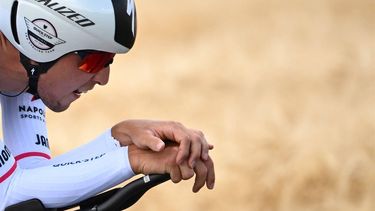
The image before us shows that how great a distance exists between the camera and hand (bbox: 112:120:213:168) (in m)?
3.24

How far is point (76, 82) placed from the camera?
11.2ft

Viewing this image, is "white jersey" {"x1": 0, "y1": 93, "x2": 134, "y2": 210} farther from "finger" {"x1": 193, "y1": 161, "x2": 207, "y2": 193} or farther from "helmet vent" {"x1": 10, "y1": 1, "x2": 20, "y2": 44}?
"helmet vent" {"x1": 10, "y1": 1, "x2": 20, "y2": 44}

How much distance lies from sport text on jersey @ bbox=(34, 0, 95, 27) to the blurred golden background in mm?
3014

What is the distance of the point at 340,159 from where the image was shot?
6.35 m

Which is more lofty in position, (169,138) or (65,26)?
(65,26)

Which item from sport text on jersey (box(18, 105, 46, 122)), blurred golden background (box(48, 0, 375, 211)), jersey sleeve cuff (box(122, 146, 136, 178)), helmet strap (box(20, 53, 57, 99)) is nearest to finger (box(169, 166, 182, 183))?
jersey sleeve cuff (box(122, 146, 136, 178))

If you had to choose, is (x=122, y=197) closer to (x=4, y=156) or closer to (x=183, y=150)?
(x=183, y=150)

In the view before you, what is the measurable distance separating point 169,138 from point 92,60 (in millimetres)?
330

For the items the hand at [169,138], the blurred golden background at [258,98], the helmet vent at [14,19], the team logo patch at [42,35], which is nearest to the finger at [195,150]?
the hand at [169,138]

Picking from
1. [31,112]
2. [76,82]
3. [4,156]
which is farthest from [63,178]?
[31,112]

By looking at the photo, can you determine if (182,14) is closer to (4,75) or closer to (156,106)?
(156,106)

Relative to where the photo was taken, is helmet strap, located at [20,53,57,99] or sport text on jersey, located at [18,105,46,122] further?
sport text on jersey, located at [18,105,46,122]

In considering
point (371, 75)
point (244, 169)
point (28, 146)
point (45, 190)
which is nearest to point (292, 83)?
point (371, 75)

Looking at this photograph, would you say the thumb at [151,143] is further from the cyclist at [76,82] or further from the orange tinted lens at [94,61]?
the orange tinted lens at [94,61]
